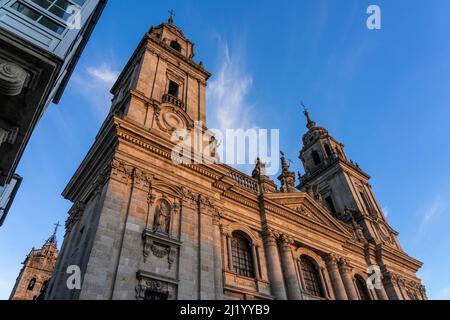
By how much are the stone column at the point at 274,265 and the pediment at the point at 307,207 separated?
3.53m

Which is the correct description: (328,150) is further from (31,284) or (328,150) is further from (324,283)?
(31,284)

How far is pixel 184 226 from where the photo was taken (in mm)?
14578

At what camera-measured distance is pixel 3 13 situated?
27.8 ft

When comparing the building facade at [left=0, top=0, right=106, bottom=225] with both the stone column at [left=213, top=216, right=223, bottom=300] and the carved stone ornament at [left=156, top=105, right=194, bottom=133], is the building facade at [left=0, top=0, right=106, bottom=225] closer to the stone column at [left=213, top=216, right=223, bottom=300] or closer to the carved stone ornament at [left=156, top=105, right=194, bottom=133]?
the carved stone ornament at [left=156, top=105, right=194, bottom=133]

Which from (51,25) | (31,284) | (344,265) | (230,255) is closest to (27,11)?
(51,25)

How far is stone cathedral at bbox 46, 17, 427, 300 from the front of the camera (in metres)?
12.3

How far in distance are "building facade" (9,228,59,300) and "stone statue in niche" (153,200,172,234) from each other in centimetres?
3104

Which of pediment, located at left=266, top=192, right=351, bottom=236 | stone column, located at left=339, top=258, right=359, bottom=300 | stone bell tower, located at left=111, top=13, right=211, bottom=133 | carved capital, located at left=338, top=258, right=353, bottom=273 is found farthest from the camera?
pediment, located at left=266, top=192, right=351, bottom=236

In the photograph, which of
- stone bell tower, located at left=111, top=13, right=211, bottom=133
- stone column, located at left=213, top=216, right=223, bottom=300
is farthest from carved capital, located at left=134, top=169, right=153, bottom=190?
stone column, located at left=213, top=216, right=223, bottom=300

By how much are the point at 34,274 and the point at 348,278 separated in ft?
125
